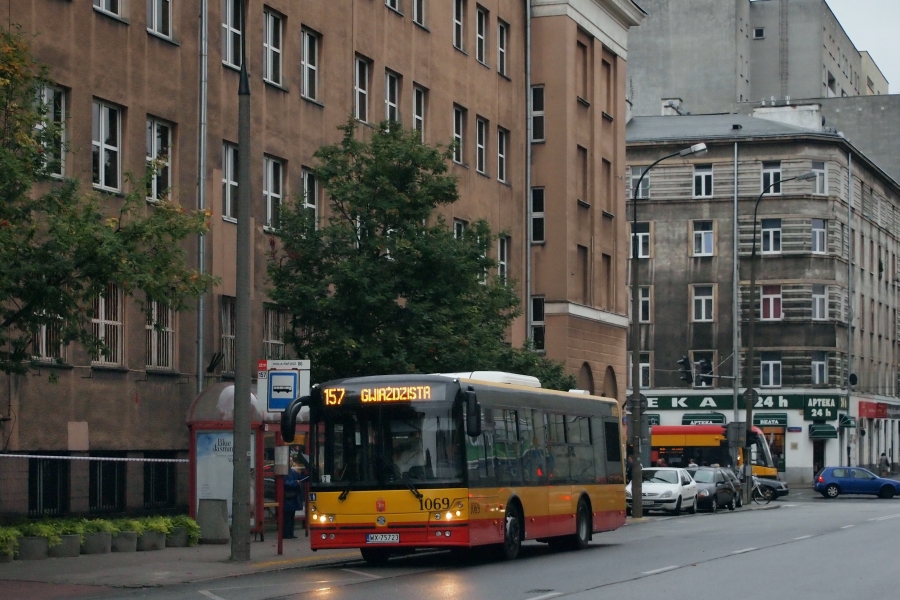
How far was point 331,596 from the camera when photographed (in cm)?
1703

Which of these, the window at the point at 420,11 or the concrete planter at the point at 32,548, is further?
the window at the point at 420,11

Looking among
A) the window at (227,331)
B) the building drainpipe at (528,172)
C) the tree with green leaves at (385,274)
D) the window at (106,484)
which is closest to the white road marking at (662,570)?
the tree with green leaves at (385,274)

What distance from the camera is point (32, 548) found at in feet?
71.2

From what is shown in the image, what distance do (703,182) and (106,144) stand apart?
5104 cm

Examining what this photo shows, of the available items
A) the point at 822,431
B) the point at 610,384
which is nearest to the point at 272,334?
the point at 610,384

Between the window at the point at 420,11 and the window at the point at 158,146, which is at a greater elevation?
the window at the point at 420,11

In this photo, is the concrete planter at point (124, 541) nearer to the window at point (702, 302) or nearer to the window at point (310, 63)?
the window at point (310, 63)

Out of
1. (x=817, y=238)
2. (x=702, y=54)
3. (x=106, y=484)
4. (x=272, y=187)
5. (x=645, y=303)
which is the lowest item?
Answer: (x=106, y=484)

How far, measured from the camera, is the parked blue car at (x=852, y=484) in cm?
5916

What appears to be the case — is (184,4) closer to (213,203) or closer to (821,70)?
(213,203)

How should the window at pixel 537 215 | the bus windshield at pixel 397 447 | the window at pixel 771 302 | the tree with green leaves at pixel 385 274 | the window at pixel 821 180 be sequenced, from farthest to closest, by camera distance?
the window at pixel 821 180
the window at pixel 771 302
the window at pixel 537 215
the tree with green leaves at pixel 385 274
the bus windshield at pixel 397 447

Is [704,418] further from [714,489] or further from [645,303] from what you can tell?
[714,489]

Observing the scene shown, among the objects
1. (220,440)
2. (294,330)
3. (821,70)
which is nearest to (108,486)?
(220,440)

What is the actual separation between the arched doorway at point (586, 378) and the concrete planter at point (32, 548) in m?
28.9
